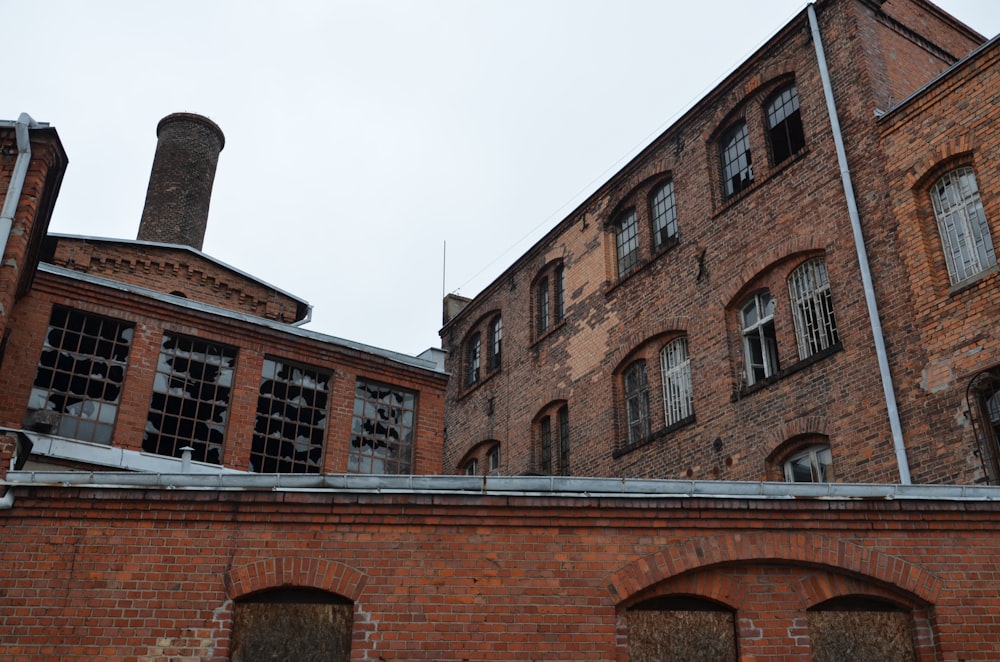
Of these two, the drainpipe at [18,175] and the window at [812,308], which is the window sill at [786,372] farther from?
the drainpipe at [18,175]

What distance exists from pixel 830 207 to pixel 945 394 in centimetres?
377

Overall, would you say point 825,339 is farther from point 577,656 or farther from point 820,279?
point 577,656

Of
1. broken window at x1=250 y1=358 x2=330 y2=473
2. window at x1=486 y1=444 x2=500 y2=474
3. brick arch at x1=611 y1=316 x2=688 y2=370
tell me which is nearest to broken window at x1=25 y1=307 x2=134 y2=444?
broken window at x1=250 y1=358 x2=330 y2=473

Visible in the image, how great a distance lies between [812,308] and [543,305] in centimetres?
900

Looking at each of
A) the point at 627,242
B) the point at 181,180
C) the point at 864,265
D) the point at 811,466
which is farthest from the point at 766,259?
the point at 181,180

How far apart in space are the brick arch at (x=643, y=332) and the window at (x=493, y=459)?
17.8 ft

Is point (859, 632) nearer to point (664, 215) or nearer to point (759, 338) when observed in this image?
point (759, 338)

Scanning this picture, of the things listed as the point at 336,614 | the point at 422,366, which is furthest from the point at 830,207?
→ the point at 336,614

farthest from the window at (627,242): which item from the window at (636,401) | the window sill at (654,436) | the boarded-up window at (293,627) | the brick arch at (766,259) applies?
the boarded-up window at (293,627)

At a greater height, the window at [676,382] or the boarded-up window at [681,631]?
the window at [676,382]

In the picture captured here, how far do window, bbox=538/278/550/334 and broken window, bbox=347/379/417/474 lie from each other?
280 inches

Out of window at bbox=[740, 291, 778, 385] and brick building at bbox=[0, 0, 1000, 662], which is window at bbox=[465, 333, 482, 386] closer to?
brick building at bbox=[0, 0, 1000, 662]

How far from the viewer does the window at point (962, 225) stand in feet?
40.1

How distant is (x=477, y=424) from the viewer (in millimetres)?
23984
